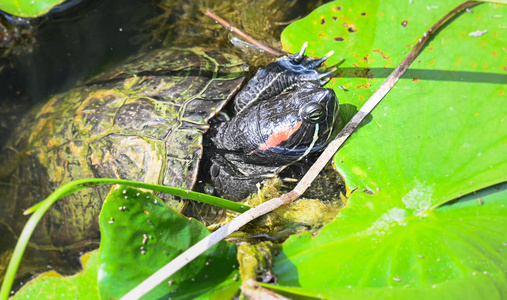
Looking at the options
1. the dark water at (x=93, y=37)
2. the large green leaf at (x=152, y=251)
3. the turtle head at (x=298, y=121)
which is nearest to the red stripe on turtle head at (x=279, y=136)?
the turtle head at (x=298, y=121)

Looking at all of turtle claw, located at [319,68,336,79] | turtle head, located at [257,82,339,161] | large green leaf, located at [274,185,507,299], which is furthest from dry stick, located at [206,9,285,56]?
large green leaf, located at [274,185,507,299]

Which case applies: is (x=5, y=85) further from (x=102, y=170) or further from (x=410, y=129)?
(x=410, y=129)

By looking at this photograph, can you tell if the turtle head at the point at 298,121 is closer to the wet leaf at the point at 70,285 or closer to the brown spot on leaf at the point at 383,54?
the brown spot on leaf at the point at 383,54

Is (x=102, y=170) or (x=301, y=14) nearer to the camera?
(x=102, y=170)

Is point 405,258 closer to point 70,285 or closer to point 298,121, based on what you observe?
point 298,121

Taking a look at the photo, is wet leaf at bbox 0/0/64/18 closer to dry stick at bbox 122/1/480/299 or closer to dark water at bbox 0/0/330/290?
dark water at bbox 0/0/330/290

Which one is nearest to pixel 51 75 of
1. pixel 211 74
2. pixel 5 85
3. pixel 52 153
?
pixel 5 85
